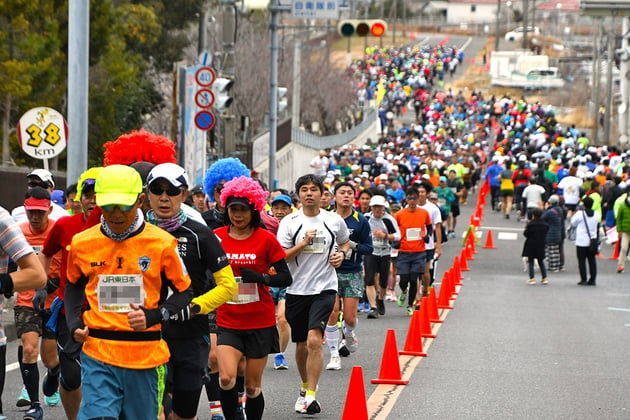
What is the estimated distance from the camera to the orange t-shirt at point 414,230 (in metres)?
20.3

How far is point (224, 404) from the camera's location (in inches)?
361

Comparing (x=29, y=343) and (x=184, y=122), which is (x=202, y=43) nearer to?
(x=184, y=122)

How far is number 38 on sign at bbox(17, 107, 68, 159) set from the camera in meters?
18.4

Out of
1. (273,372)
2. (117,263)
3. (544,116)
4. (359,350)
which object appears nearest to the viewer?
(117,263)

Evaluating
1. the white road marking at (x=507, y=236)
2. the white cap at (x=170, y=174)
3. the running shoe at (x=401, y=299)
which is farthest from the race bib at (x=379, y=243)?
the white road marking at (x=507, y=236)

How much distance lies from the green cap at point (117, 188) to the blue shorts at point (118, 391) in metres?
0.81

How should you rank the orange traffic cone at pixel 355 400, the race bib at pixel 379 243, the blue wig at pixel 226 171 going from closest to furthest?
the orange traffic cone at pixel 355 400, the blue wig at pixel 226 171, the race bib at pixel 379 243

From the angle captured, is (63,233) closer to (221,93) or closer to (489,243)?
(221,93)

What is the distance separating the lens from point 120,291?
6.87m

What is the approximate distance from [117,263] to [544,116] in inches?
2570

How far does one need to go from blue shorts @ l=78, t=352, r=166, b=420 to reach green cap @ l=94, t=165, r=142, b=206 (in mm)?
814

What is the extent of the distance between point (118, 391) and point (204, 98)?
17.9 metres

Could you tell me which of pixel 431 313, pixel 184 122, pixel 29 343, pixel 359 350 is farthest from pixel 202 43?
pixel 29 343

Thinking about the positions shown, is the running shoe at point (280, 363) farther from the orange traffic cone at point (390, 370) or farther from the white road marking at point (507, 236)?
the white road marking at point (507, 236)
